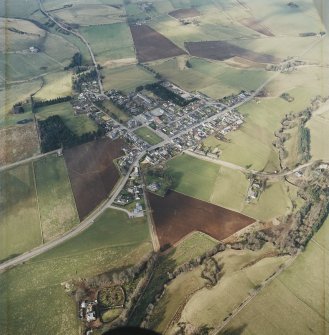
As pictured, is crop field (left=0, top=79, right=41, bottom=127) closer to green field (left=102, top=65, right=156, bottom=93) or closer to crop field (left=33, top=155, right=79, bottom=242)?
green field (left=102, top=65, right=156, bottom=93)

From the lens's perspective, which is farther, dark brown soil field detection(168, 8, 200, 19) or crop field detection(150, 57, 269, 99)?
dark brown soil field detection(168, 8, 200, 19)

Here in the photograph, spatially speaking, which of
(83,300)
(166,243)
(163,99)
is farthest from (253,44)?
(83,300)

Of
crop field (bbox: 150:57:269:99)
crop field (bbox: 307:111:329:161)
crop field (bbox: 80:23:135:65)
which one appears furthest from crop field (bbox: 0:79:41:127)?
crop field (bbox: 307:111:329:161)

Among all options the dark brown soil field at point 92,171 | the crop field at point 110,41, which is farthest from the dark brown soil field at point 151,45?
the dark brown soil field at point 92,171

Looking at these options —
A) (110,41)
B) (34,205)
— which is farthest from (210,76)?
(34,205)

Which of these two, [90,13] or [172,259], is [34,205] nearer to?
[172,259]

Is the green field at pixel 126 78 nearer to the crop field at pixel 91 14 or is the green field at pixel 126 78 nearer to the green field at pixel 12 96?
the green field at pixel 12 96
